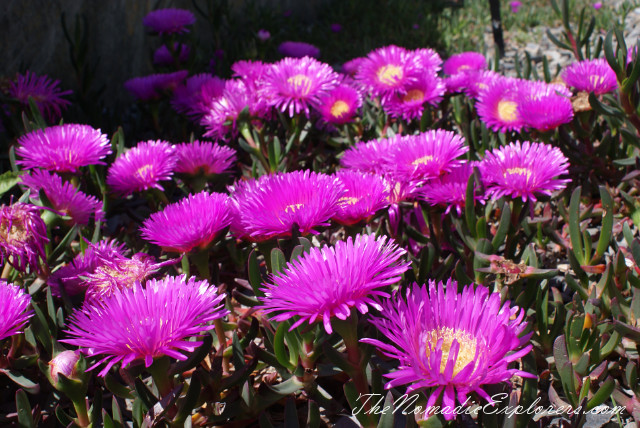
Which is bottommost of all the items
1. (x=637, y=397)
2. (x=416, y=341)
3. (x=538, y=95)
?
(x=637, y=397)

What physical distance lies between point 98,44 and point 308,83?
1182mm

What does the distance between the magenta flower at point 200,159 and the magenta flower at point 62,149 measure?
18 centimetres

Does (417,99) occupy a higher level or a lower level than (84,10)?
lower

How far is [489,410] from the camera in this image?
818mm

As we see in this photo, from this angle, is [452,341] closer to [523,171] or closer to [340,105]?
[523,171]

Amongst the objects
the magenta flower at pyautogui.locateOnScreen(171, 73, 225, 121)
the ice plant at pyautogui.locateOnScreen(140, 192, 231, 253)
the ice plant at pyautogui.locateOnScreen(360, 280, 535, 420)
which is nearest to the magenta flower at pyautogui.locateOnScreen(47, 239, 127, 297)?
the ice plant at pyautogui.locateOnScreen(140, 192, 231, 253)

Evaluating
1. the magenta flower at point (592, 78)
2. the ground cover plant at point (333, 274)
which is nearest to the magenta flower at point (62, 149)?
the ground cover plant at point (333, 274)

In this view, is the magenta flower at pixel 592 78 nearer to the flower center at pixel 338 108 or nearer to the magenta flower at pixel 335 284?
the flower center at pixel 338 108

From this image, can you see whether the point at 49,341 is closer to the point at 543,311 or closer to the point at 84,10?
the point at 543,311

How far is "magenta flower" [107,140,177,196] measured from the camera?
4.41ft

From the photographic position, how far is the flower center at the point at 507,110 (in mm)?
1598

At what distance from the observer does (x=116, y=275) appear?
3.21ft

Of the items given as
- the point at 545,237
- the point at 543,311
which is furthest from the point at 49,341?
the point at 545,237

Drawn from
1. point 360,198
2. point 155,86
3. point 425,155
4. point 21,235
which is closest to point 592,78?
point 425,155
